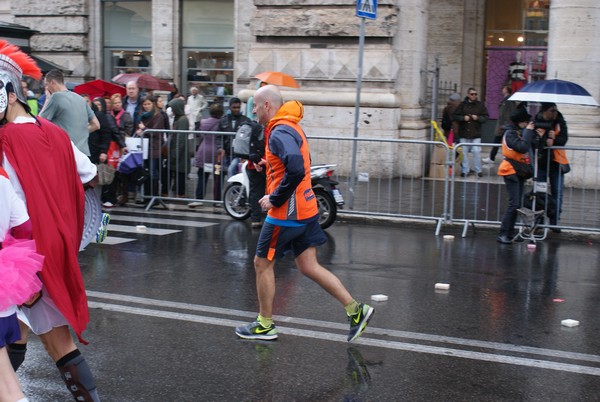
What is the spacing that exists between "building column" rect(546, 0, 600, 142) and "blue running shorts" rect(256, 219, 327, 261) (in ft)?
35.0

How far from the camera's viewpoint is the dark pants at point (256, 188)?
1186cm

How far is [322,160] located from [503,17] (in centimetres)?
878

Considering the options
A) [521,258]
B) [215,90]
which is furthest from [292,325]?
[215,90]

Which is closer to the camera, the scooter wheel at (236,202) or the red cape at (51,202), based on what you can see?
the red cape at (51,202)

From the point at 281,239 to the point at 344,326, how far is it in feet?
3.17

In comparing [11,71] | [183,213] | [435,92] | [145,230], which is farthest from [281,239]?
[435,92]

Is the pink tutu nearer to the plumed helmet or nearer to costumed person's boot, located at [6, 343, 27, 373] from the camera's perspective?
costumed person's boot, located at [6, 343, 27, 373]

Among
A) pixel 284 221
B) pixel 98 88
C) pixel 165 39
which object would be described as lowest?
pixel 284 221

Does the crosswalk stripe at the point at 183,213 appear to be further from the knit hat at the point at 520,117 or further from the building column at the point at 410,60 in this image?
the building column at the point at 410,60

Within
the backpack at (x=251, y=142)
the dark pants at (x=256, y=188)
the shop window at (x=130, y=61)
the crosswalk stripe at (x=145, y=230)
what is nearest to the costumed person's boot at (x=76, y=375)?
the backpack at (x=251, y=142)

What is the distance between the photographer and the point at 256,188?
39.0 ft

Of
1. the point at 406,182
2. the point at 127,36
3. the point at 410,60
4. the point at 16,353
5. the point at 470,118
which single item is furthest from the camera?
the point at 127,36

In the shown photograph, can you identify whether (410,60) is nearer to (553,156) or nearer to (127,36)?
(553,156)

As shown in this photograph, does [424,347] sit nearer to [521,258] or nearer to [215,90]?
[521,258]
